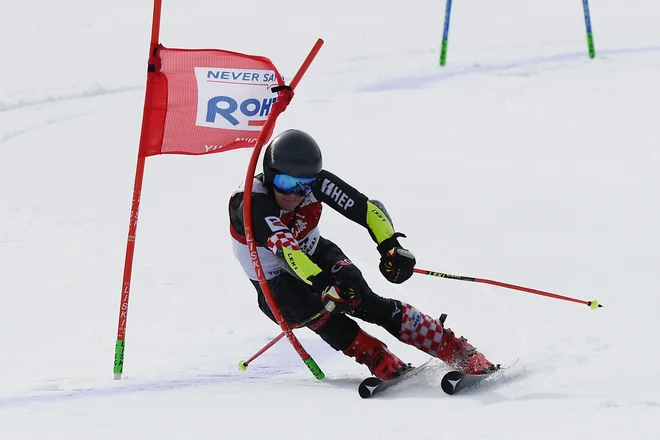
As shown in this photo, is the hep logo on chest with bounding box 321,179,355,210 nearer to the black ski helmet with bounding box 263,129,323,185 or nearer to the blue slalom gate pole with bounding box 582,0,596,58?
the black ski helmet with bounding box 263,129,323,185

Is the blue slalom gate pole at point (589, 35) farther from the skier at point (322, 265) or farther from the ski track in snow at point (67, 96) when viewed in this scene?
the skier at point (322, 265)

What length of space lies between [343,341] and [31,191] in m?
5.72

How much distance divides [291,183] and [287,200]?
15cm


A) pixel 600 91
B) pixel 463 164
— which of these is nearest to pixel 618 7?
pixel 600 91

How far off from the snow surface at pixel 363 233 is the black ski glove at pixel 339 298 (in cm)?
42

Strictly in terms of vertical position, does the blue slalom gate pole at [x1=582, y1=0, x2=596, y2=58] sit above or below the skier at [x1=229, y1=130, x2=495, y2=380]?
below

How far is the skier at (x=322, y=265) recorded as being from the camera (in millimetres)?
4789

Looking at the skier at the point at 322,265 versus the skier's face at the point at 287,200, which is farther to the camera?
the skier's face at the point at 287,200

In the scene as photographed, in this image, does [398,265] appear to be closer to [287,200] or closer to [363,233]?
[287,200]

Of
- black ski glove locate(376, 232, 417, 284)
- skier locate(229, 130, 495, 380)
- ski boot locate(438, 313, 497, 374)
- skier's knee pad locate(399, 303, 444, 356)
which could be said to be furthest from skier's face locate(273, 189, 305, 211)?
ski boot locate(438, 313, 497, 374)

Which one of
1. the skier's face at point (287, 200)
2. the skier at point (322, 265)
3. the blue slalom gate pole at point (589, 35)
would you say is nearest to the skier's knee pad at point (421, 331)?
the skier at point (322, 265)

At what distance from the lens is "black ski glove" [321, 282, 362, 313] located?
15.2 ft

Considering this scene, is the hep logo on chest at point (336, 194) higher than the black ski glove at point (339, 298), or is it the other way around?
the hep logo on chest at point (336, 194)

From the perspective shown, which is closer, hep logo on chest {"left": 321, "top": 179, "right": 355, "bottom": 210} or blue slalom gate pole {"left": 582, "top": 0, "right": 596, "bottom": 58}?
hep logo on chest {"left": 321, "top": 179, "right": 355, "bottom": 210}
